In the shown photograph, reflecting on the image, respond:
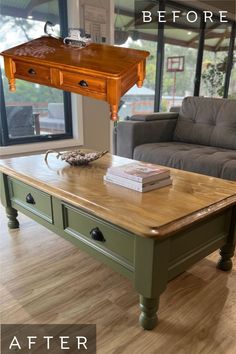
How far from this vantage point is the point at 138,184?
1.29 m

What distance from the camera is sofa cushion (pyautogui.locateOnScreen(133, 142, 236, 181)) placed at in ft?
6.56

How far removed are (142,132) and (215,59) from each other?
350 cm

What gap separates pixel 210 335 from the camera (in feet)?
3.65

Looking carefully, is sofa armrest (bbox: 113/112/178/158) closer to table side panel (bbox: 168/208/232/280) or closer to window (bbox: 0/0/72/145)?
window (bbox: 0/0/72/145)

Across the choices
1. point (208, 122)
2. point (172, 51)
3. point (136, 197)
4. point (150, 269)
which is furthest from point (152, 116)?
point (172, 51)

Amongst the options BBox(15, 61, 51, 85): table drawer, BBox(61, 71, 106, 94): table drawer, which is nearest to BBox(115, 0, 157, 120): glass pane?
BBox(15, 61, 51, 85): table drawer

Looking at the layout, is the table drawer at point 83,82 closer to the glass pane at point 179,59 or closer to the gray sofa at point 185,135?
the gray sofa at point 185,135

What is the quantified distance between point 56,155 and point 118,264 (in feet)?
3.43

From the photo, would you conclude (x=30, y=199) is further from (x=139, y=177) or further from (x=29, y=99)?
(x=29, y=99)

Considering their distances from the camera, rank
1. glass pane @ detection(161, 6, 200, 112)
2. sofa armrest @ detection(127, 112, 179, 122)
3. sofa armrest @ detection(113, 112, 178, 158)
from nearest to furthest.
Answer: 1. sofa armrest @ detection(113, 112, 178, 158)
2. sofa armrest @ detection(127, 112, 179, 122)
3. glass pane @ detection(161, 6, 200, 112)

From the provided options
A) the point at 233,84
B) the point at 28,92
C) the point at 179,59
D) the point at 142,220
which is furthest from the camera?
the point at 233,84

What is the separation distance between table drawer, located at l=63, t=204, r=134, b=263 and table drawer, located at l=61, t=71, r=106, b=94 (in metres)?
0.57

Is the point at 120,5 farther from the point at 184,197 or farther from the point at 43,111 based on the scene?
the point at 184,197

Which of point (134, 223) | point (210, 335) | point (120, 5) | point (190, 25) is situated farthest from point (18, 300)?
point (190, 25)
